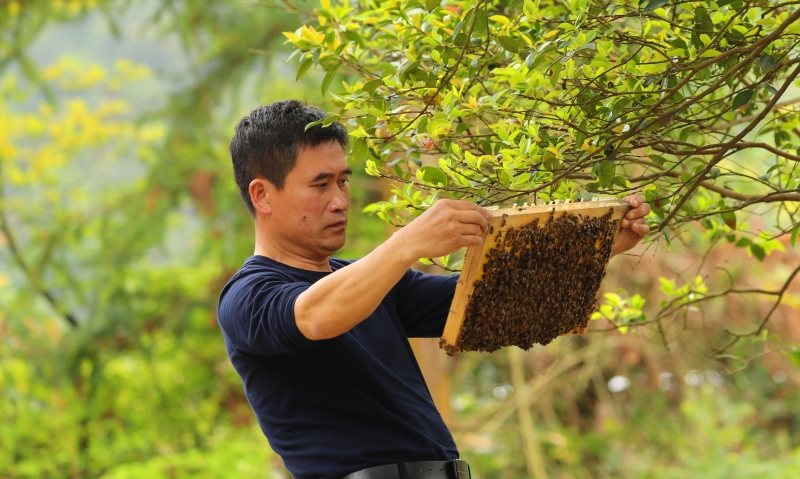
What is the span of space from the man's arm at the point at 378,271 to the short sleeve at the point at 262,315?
60 mm

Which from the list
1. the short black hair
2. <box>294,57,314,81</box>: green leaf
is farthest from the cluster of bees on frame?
<box>294,57,314,81</box>: green leaf

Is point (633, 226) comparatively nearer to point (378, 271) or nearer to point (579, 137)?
point (579, 137)

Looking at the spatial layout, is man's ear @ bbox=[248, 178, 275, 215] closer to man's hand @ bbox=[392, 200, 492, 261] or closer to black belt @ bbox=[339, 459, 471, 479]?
man's hand @ bbox=[392, 200, 492, 261]

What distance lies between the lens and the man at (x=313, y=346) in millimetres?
2127

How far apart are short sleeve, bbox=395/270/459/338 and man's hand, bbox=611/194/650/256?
1.73 ft

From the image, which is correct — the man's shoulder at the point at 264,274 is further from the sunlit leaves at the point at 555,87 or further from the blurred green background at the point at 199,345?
the blurred green background at the point at 199,345

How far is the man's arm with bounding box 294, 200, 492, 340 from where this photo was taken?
1.75 metres

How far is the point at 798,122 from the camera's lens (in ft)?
8.78

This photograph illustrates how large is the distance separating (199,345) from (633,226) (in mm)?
→ 7121

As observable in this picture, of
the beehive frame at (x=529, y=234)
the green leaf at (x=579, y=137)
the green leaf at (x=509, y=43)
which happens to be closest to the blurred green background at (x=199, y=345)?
the beehive frame at (x=529, y=234)

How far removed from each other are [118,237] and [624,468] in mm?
5442

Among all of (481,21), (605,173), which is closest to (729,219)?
(605,173)

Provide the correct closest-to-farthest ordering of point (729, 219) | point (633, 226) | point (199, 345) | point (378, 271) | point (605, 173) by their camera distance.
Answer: point (378, 271), point (605, 173), point (633, 226), point (729, 219), point (199, 345)

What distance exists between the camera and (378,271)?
69.1 inches
